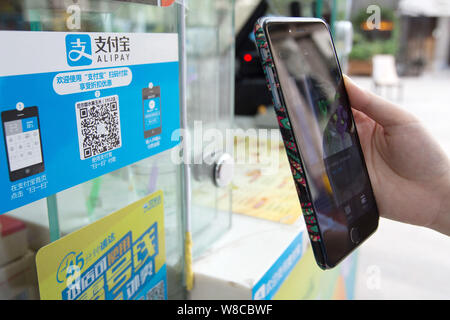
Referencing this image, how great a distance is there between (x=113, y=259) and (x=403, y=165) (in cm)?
46

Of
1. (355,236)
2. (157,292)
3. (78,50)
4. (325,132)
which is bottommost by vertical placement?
(157,292)

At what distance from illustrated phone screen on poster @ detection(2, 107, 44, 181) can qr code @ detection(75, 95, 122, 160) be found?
0.15 feet

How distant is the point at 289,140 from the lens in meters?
0.44

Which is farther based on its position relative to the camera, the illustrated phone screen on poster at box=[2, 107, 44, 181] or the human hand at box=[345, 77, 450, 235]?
the human hand at box=[345, 77, 450, 235]

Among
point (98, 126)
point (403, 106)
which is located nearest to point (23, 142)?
point (98, 126)

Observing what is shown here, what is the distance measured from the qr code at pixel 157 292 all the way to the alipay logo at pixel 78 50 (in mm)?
339

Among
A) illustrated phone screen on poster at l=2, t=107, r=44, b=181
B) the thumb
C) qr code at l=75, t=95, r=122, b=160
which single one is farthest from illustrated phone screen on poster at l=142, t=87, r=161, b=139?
the thumb

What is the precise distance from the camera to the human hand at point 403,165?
604mm

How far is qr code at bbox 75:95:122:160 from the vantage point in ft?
1.29

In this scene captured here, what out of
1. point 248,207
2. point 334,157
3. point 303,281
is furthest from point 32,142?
point 303,281

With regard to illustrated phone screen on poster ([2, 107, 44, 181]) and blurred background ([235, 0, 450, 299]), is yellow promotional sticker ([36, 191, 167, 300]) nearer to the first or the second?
illustrated phone screen on poster ([2, 107, 44, 181])

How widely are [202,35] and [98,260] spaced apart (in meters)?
0.39

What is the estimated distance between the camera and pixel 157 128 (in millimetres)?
503

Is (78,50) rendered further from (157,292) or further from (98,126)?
(157,292)
